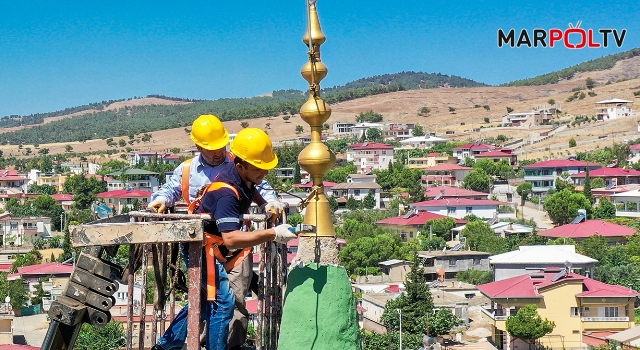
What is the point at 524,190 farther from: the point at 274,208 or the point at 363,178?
the point at 274,208

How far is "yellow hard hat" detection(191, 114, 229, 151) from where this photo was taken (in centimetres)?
639

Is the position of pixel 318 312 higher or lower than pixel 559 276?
higher

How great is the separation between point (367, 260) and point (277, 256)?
131ft

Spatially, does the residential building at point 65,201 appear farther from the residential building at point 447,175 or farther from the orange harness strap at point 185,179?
the orange harness strap at point 185,179

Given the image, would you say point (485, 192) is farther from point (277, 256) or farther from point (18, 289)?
point (277, 256)

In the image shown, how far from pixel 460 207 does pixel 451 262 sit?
46.6ft

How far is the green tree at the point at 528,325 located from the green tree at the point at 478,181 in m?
37.2

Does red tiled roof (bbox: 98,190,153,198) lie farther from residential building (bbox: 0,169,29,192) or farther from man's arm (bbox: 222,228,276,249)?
man's arm (bbox: 222,228,276,249)

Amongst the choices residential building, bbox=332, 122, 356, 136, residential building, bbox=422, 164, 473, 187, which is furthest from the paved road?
residential building, bbox=332, 122, 356, 136

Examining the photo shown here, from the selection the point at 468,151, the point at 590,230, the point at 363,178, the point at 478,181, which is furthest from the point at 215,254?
the point at 468,151

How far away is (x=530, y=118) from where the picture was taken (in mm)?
109000

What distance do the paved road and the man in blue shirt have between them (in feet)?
93.6

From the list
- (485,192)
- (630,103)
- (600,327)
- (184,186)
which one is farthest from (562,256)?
(630,103)

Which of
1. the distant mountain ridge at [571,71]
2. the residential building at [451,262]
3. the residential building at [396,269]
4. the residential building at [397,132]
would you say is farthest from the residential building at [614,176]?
the distant mountain ridge at [571,71]
